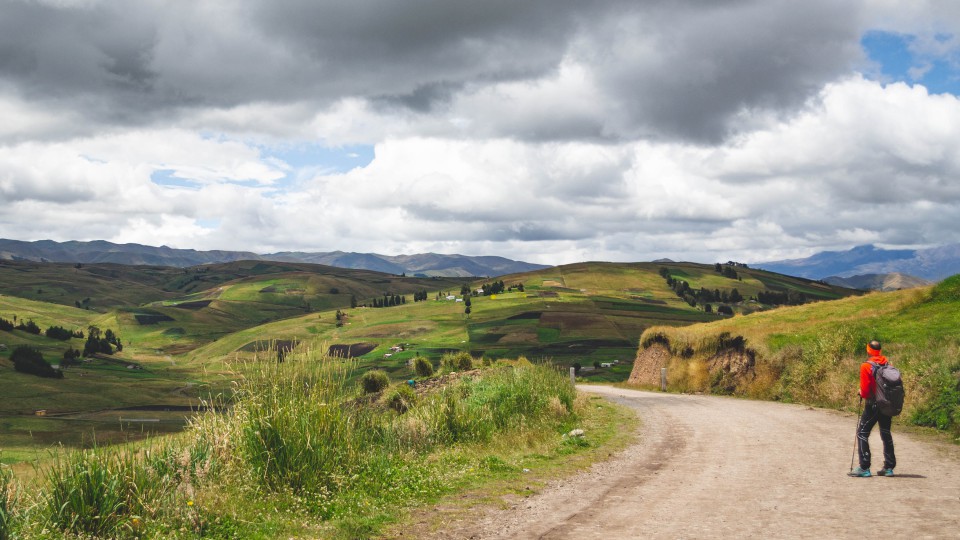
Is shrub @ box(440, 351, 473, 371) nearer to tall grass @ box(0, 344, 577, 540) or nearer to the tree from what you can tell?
tall grass @ box(0, 344, 577, 540)

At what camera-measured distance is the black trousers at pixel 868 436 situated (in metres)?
14.0

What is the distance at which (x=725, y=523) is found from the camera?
10.5 metres

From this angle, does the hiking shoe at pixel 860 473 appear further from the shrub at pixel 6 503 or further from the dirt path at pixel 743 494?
the shrub at pixel 6 503

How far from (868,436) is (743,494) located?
4109 mm

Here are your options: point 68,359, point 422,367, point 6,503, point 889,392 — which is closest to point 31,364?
point 68,359

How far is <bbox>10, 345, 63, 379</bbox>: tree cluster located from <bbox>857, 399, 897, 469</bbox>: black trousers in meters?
197

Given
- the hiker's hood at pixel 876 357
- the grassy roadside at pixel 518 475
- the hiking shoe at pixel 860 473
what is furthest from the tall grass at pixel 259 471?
the hiker's hood at pixel 876 357

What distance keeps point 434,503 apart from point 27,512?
6.73 m

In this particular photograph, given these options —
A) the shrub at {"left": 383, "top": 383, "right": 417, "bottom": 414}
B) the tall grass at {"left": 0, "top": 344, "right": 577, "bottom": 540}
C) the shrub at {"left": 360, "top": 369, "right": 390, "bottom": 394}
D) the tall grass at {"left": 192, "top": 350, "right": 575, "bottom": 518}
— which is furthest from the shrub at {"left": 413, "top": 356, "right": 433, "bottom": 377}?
the tall grass at {"left": 192, "top": 350, "right": 575, "bottom": 518}

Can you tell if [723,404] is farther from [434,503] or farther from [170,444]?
[170,444]

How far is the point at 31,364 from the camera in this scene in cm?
17288

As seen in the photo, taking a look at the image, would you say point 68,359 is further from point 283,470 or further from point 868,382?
point 868,382

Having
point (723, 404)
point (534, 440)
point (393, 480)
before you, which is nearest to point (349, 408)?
point (393, 480)

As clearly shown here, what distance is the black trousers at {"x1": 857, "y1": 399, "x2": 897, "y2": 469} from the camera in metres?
14.0
